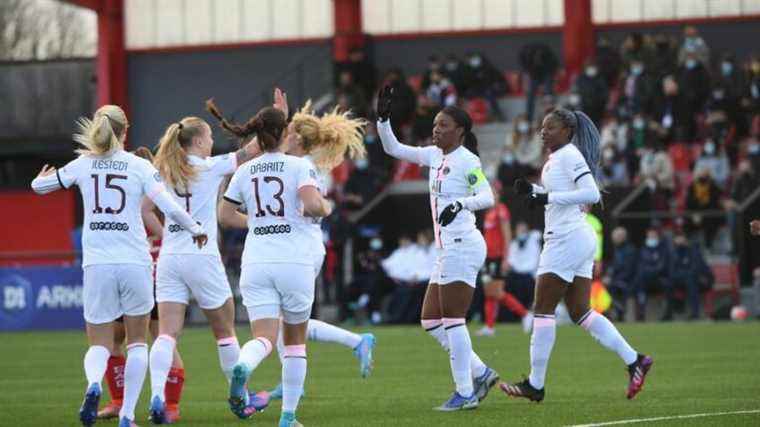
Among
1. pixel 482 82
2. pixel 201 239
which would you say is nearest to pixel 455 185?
pixel 201 239

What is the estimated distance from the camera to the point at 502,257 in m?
24.2

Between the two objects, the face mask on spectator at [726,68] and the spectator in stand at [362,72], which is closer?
the face mask on spectator at [726,68]

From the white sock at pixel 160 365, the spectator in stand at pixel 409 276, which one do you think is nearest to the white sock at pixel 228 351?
the white sock at pixel 160 365

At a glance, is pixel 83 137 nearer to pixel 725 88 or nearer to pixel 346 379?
pixel 346 379

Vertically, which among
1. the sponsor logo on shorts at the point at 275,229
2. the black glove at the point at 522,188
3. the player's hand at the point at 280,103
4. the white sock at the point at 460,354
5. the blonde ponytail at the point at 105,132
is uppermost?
the player's hand at the point at 280,103

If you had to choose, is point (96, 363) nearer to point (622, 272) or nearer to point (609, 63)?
point (622, 272)

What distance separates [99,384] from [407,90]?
77.8 feet

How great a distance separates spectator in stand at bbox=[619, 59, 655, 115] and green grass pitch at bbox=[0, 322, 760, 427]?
8095mm

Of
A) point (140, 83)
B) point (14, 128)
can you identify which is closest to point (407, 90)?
point (140, 83)

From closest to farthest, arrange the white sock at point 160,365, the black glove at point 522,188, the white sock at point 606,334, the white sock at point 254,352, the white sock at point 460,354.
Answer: the white sock at point 254,352 < the white sock at point 160,365 < the black glove at point 522,188 < the white sock at point 460,354 < the white sock at point 606,334

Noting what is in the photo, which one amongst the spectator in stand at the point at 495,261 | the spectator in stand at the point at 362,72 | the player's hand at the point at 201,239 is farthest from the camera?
the spectator in stand at the point at 362,72

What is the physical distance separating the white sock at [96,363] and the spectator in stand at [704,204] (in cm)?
1844

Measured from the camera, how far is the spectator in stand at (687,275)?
87.2 feet

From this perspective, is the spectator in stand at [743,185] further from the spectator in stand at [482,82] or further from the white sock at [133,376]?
the white sock at [133,376]
